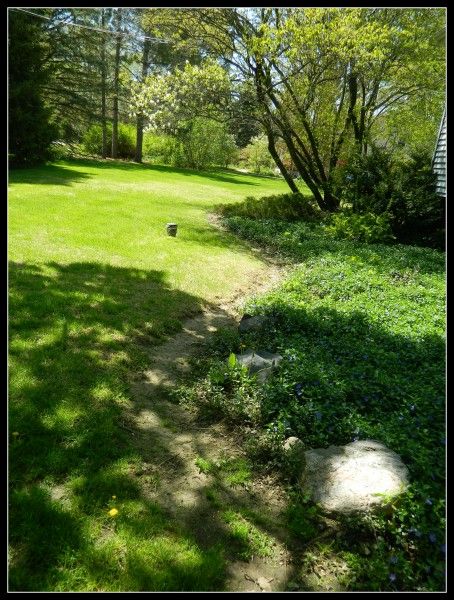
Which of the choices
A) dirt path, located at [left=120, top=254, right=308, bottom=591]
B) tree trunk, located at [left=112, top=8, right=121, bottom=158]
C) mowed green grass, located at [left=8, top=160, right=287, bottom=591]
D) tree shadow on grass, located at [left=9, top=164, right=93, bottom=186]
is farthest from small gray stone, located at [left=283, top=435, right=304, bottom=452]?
tree trunk, located at [left=112, top=8, right=121, bottom=158]

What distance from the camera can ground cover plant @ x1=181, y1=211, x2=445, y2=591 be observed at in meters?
2.99

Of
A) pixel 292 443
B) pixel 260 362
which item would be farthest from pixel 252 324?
pixel 292 443

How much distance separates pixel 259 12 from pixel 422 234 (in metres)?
9.56

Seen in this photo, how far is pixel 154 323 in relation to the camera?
639 cm

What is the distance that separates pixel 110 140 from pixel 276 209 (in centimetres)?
2422

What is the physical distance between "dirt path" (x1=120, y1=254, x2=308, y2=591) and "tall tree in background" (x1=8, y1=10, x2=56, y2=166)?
59.7 ft

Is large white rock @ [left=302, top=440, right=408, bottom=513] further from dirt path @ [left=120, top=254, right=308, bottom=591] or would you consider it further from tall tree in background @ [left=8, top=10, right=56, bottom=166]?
tall tree in background @ [left=8, top=10, right=56, bottom=166]

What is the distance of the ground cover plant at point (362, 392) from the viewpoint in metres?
2.99

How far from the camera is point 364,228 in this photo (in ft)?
40.9

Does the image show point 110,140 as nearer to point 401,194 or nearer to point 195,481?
point 401,194

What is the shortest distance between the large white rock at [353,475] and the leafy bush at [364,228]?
9.66 metres

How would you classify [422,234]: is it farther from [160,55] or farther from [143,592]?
[160,55]

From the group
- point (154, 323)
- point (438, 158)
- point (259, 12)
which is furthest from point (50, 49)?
point (154, 323)

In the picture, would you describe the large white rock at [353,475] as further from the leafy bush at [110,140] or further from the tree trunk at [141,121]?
the leafy bush at [110,140]
